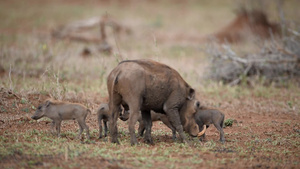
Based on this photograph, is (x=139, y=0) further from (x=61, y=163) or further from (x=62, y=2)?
→ (x=61, y=163)

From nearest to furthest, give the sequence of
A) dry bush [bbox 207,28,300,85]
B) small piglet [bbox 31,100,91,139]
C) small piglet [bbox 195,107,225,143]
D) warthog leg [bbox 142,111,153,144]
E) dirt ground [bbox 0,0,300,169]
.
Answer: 1. dirt ground [bbox 0,0,300,169]
2. small piglet [bbox 31,100,91,139]
3. warthog leg [bbox 142,111,153,144]
4. small piglet [bbox 195,107,225,143]
5. dry bush [bbox 207,28,300,85]

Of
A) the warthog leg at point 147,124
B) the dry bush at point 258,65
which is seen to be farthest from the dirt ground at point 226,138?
the dry bush at point 258,65

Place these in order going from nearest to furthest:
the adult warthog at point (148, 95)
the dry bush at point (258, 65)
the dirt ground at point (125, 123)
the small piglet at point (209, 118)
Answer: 1. the dirt ground at point (125, 123)
2. the adult warthog at point (148, 95)
3. the small piglet at point (209, 118)
4. the dry bush at point (258, 65)

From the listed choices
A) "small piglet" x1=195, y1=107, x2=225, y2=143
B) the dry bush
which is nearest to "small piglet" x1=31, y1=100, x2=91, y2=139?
"small piglet" x1=195, y1=107, x2=225, y2=143

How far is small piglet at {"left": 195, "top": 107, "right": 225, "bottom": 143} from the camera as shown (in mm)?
7701

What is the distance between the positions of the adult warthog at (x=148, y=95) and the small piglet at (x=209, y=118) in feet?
0.96

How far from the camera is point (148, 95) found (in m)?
6.95

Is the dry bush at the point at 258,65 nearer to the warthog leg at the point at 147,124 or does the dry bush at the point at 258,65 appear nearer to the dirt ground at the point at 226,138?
the dirt ground at the point at 226,138

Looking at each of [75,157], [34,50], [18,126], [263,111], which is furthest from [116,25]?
[75,157]

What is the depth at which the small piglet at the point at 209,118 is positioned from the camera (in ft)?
25.3

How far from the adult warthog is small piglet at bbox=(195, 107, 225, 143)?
294mm

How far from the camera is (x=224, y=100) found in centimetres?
1127

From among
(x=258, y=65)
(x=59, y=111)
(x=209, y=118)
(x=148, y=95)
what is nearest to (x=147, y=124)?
(x=148, y=95)

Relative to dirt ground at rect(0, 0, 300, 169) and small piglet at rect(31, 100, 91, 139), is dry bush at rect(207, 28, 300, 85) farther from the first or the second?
small piglet at rect(31, 100, 91, 139)
